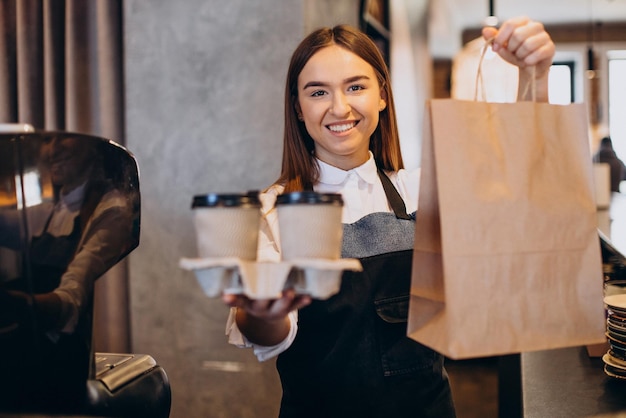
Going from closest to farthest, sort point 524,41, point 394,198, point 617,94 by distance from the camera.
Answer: point 524,41
point 394,198
point 617,94

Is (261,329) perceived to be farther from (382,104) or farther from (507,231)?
(382,104)

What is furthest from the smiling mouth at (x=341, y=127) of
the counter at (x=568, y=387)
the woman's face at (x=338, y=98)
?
the counter at (x=568, y=387)

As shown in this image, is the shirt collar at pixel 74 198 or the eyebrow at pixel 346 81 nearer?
the shirt collar at pixel 74 198

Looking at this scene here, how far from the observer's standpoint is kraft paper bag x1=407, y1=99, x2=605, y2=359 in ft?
2.97

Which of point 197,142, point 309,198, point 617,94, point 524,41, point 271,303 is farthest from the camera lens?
point 617,94

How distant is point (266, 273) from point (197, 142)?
5.26 feet

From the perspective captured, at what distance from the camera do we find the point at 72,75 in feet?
7.74

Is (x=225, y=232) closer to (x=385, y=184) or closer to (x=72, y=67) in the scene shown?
(x=385, y=184)

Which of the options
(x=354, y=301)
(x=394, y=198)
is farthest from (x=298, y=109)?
(x=354, y=301)

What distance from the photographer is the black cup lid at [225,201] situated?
2.62ft

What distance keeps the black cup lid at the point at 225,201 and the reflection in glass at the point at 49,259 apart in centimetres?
18

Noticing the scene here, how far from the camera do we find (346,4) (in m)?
2.75

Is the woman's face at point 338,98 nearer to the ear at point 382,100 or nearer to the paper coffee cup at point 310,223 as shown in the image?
the ear at point 382,100

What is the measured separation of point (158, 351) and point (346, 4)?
5.40 feet
